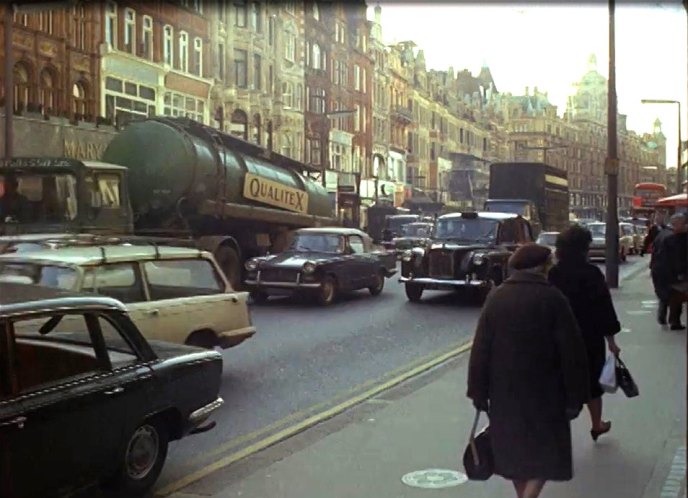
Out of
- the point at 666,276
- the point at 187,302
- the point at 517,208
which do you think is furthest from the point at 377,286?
the point at 187,302

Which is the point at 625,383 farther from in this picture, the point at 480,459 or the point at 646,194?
the point at 646,194

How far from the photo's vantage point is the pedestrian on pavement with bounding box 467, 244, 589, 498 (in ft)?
14.1

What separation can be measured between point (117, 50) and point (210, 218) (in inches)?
639

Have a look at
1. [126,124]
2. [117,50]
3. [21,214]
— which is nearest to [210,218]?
[126,124]

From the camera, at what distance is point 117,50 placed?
1248 inches

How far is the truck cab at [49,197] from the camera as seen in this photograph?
1407 centimetres

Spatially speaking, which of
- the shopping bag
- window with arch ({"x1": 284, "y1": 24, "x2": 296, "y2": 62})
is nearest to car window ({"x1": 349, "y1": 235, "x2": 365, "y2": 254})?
the shopping bag

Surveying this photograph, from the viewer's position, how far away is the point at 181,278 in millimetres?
8828

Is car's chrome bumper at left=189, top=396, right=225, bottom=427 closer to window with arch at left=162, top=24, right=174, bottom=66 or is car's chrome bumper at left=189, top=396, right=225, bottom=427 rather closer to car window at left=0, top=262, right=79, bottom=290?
car window at left=0, top=262, right=79, bottom=290

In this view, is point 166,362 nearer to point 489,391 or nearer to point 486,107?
point 489,391

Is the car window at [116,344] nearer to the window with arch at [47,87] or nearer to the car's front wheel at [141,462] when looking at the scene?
the car's front wheel at [141,462]

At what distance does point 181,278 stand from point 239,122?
31551 millimetres

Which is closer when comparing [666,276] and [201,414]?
[201,414]

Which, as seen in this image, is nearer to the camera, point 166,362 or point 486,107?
point 166,362
